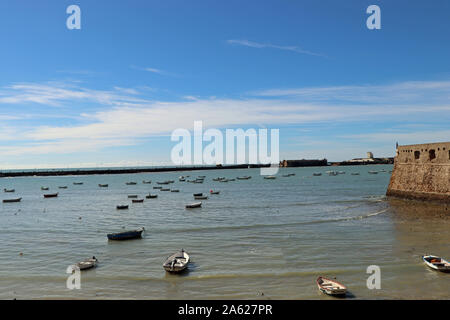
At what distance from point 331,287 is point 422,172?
32.0 metres

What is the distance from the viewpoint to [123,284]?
17.7 metres

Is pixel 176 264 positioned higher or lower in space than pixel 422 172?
lower

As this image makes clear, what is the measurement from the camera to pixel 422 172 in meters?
41.7

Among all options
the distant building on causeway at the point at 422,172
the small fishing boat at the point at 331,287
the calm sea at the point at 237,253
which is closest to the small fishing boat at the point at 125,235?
the calm sea at the point at 237,253

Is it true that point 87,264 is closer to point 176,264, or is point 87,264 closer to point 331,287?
point 176,264

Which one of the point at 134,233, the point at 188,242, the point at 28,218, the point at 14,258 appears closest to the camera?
the point at 14,258

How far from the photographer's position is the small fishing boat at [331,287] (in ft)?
49.4

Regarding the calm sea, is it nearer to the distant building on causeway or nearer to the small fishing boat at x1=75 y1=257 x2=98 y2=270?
the small fishing boat at x1=75 y1=257 x2=98 y2=270

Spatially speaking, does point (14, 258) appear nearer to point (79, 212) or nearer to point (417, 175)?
point (79, 212)

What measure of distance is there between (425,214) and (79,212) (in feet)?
129

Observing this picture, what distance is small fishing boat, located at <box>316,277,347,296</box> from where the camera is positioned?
49.4ft

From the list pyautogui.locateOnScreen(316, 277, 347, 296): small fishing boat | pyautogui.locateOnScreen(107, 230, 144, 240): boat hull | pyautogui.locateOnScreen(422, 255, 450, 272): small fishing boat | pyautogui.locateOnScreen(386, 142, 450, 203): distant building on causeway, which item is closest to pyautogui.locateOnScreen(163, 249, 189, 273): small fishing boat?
pyautogui.locateOnScreen(316, 277, 347, 296): small fishing boat

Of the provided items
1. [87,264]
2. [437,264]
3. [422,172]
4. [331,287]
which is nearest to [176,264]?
[87,264]
